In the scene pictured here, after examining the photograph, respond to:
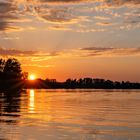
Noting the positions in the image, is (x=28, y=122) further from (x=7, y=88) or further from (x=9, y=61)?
(x=9, y=61)

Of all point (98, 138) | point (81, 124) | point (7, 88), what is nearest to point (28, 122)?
point (81, 124)

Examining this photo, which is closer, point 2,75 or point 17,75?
point 2,75

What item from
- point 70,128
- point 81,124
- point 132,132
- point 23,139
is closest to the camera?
point 23,139

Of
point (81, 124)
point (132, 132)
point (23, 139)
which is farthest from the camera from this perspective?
point (81, 124)

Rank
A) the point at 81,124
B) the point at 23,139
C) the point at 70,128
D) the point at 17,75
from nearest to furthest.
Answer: the point at 23,139 → the point at 70,128 → the point at 81,124 → the point at 17,75

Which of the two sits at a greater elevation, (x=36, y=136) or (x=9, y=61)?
(x=9, y=61)

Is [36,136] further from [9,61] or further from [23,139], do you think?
[9,61]

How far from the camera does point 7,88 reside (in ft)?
569

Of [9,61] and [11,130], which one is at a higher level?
[9,61]

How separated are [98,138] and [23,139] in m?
4.01

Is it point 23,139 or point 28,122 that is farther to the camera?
point 28,122

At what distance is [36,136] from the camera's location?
2384cm

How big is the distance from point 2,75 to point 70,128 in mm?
150783

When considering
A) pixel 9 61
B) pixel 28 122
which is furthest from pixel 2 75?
pixel 28 122
